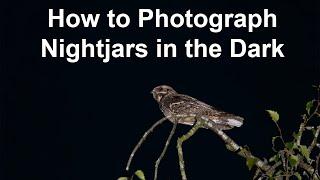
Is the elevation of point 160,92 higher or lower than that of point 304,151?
higher

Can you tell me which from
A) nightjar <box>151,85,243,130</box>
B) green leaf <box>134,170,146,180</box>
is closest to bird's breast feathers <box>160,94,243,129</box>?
nightjar <box>151,85,243,130</box>

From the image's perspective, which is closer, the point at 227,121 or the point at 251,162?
the point at 251,162

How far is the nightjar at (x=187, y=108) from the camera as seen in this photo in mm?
2263

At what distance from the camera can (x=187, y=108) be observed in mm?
2609

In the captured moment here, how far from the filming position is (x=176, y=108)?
8.97 ft

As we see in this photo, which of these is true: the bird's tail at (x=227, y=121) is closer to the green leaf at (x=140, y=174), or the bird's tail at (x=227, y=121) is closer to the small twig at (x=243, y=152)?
the small twig at (x=243, y=152)

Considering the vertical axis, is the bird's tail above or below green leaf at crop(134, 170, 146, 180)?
above

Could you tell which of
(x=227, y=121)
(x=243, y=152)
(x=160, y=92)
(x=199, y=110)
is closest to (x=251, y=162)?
(x=243, y=152)

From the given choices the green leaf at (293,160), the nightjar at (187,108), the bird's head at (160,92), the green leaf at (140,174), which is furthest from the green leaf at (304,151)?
the bird's head at (160,92)

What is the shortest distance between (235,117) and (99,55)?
2.68 feet

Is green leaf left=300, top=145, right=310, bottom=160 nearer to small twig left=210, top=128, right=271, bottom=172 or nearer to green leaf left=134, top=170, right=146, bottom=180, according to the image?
small twig left=210, top=128, right=271, bottom=172

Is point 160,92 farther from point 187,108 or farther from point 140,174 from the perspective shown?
point 140,174

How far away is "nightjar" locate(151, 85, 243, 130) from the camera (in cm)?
226

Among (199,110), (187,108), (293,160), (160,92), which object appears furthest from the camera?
(160,92)
